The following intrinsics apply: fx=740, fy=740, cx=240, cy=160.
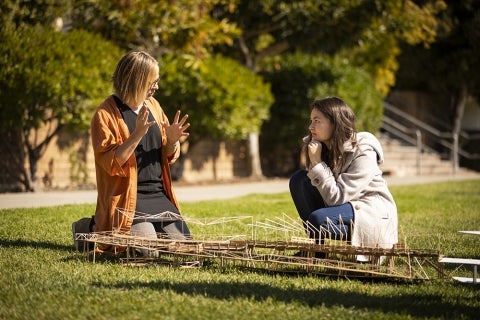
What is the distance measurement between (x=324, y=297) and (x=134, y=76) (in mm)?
2437

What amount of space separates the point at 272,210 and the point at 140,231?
14.3ft

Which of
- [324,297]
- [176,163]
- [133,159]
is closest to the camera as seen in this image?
[324,297]

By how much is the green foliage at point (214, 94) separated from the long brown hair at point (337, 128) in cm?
827

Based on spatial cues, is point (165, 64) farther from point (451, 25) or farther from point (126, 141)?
point (451, 25)

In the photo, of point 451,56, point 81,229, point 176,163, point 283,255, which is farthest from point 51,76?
point 451,56

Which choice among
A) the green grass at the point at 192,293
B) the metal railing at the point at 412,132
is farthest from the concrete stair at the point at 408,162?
the green grass at the point at 192,293

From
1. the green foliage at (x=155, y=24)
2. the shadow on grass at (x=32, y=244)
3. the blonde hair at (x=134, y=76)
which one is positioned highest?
the green foliage at (x=155, y=24)

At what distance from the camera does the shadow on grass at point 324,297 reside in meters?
4.16

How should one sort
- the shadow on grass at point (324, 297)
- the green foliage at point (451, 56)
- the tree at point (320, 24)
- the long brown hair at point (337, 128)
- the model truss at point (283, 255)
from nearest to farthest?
1. the shadow on grass at point (324, 297)
2. the model truss at point (283, 255)
3. the long brown hair at point (337, 128)
4. the tree at point (320, 24)
5. the green foliage at point (451, 56)

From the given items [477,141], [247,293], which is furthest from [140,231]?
[477,141]

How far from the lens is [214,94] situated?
14.5 metres

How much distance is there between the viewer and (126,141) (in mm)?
5492

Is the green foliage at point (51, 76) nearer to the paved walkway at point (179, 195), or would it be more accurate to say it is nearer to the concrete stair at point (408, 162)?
the paved walkway at point (179, 195)

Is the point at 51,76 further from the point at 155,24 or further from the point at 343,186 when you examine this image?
the point at 343,186
